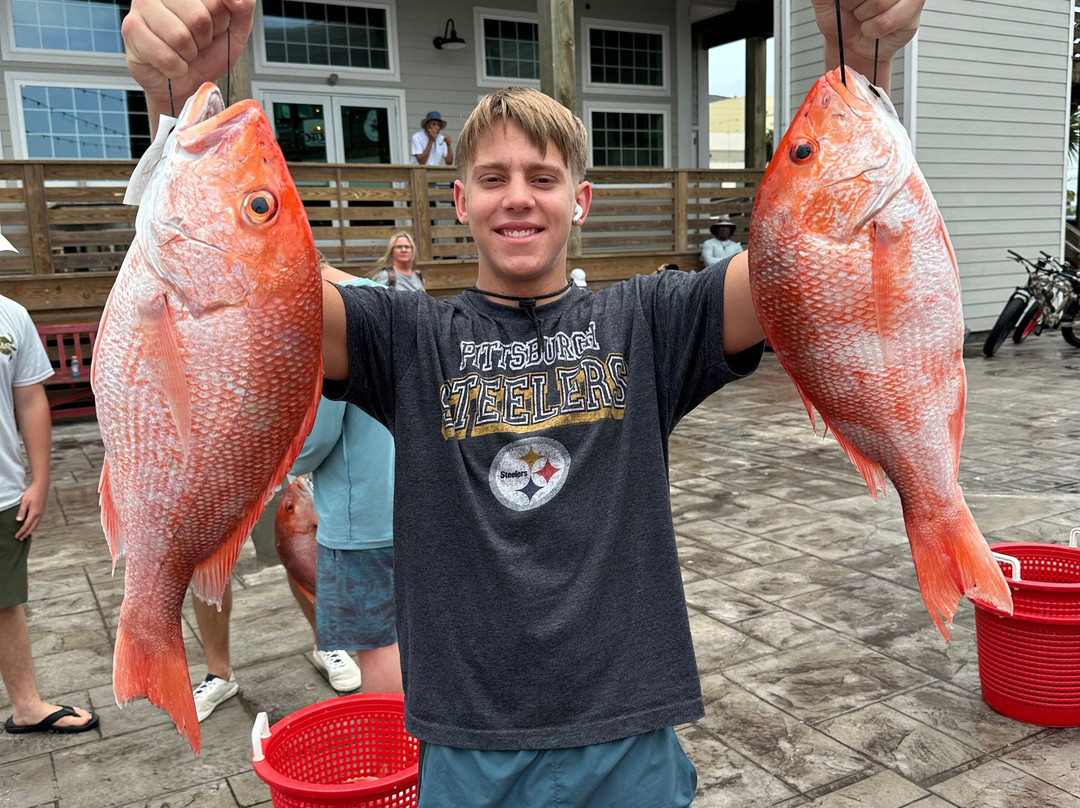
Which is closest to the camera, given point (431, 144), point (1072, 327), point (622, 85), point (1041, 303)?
point (431, 144)

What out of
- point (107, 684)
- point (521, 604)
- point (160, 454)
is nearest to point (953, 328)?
point (521, 604)

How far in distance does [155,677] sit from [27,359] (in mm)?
2577

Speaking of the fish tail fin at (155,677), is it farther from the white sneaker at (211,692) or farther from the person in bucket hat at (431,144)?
the person in bucket hat at (431,144)

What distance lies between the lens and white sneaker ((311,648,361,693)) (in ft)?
13.3

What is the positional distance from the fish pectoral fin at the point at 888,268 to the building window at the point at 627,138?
14.4 meters

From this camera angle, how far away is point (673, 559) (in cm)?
184

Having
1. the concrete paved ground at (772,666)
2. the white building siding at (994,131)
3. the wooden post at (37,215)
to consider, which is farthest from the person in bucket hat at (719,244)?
the wooden post at (37,215)

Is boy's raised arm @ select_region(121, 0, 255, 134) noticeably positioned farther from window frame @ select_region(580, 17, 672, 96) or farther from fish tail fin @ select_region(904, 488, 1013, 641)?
window frame @ select_region(580, 17, 672, 96)

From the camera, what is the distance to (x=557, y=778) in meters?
1.73

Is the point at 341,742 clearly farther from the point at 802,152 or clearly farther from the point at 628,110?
the point at 628,110

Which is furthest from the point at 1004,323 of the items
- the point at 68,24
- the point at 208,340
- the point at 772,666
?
the point at 208,340

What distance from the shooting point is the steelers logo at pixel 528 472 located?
175 centimetres

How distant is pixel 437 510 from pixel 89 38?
483 inches

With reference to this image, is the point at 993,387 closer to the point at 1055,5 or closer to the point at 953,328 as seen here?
the point at 1055,5
